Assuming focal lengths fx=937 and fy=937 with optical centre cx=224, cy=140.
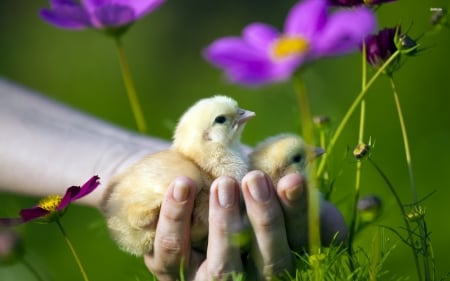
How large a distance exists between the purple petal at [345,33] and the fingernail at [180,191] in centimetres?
30

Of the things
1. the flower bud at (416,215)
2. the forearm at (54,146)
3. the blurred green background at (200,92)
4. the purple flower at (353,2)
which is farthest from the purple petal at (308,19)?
the forearm at (54,146)

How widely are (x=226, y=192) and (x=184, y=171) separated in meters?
0.06

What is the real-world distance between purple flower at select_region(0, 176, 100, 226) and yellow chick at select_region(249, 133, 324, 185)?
0.22m

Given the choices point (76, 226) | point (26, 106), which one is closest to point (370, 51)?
point (26, 106)

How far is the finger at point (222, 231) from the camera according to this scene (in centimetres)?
90

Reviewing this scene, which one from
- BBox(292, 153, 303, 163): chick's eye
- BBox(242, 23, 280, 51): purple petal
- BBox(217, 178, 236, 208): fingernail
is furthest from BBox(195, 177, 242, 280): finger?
BBox(242, 23, 280, 51): purple petal

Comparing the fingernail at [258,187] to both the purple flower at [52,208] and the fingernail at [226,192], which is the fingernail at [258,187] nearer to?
the fingernail at [226,192]

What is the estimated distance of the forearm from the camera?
4.27 ft

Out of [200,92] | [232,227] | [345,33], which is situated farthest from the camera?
[200,92]

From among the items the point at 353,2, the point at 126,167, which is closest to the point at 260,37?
the point at 353,2

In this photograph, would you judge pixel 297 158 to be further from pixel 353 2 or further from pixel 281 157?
pixel 353 2

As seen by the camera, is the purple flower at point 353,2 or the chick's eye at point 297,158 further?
the chick's eye at point 297,158

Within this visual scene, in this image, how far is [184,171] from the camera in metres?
0.93

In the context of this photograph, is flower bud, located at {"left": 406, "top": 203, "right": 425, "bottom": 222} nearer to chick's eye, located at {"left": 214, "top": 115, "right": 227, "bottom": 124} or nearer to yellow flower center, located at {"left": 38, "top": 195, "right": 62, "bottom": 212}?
chick's eye, located at {"left": 214, "top": 115, "right": 227, "bottom": 124}
